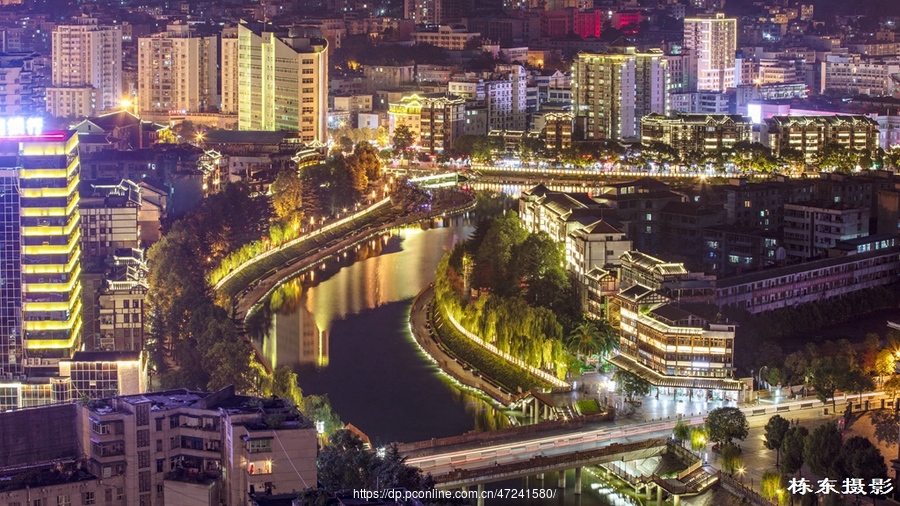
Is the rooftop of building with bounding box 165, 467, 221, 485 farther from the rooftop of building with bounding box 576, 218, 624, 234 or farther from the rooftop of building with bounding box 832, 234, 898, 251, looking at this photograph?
the rooftop of building with bounding box 832, 234, 898, 251

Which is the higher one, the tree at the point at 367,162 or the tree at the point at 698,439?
the tree at the point at 367,162

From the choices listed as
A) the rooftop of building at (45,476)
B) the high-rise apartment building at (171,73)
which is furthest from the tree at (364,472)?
the high-rise apartment building at (171,73)

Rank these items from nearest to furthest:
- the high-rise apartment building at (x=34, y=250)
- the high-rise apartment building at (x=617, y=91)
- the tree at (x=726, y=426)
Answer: the tree at (x=726, y=426), the high-rise apartment building at (x=34, y=250), the high-rise apartment building at (x=617, y=91)

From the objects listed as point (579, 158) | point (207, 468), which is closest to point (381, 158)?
point (579, 158)

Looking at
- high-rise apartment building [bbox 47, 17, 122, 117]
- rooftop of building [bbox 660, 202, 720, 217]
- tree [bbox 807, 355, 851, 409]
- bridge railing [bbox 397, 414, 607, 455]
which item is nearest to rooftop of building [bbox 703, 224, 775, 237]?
rooftop of building [bbox 660, 202, 720, 217]

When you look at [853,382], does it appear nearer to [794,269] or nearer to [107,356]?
[794,269]

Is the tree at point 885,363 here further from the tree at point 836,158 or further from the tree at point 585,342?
the tree at point 836,158
